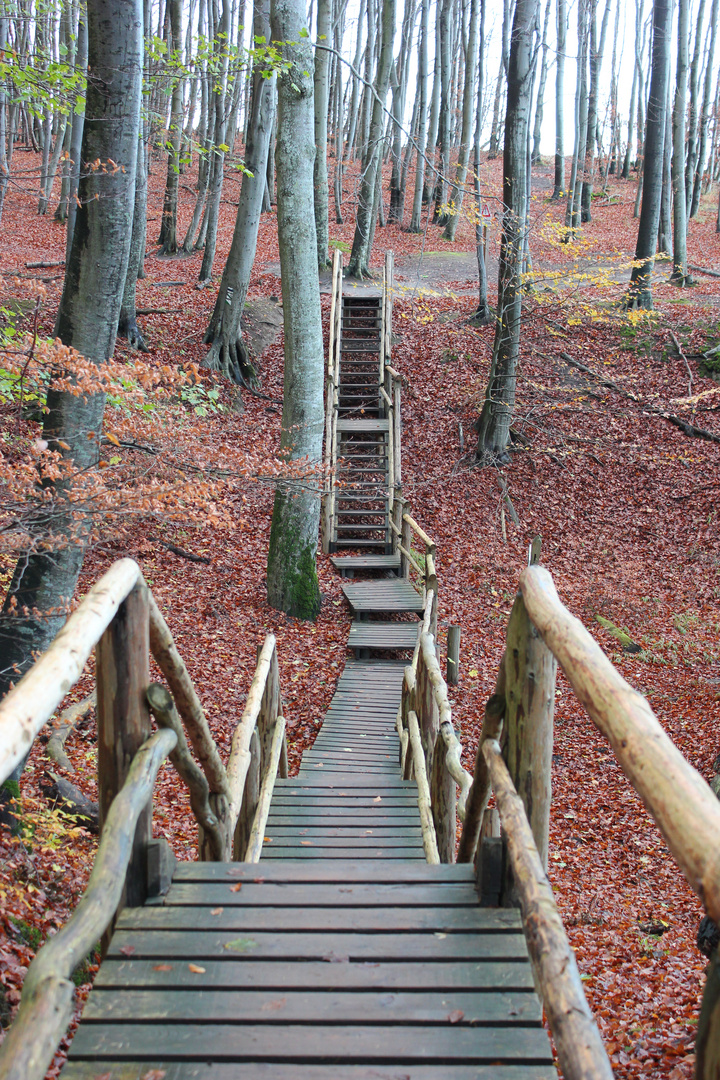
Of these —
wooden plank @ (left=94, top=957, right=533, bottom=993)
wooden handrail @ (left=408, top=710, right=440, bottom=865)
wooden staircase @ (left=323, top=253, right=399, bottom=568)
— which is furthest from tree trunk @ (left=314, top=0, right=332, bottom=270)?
wooden plank @ (left=94, top=957, right=533, bottom=993)

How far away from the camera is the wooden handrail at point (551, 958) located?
1581 mm

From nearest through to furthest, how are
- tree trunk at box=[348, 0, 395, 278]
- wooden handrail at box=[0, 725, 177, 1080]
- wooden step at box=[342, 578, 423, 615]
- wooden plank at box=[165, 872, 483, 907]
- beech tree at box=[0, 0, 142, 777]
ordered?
1. wooden handrail at box=[0, 725, 177, 1080]
2. wooden plank at box=[165, 872, 483, 907]
3. beech tree at box=[0, 0, 142, 777]
4. wooden step at box=[342, 578, 423, 615]
5. tree trunk at box=[348, 0, 395, 278]

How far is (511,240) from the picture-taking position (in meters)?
14.1

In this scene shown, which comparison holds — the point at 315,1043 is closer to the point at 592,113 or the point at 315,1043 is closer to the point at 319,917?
the point at 319,917

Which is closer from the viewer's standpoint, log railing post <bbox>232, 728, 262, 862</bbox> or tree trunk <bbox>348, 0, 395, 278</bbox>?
log railing post <bbox>232, 728, 262, 862</bbox>

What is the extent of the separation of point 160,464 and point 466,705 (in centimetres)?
478

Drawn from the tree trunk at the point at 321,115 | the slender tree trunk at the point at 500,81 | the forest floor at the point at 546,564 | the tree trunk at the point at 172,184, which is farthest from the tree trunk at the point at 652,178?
the tree trunk at the point at 172,184

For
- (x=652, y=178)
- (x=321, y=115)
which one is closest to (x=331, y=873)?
(x=652, y=178)

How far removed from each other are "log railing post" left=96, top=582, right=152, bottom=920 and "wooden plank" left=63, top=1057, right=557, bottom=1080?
677mm

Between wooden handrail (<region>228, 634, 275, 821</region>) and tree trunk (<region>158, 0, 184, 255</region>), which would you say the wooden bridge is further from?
tree trunk (<region>158, 0, 184, 255</region>)

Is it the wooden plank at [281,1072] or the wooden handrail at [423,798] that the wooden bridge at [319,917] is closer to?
the wooden plank at [281,1072]

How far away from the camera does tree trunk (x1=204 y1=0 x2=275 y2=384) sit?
583 inches

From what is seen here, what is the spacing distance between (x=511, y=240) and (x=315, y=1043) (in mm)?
14256

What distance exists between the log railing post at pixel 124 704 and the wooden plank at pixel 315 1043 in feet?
1.92
